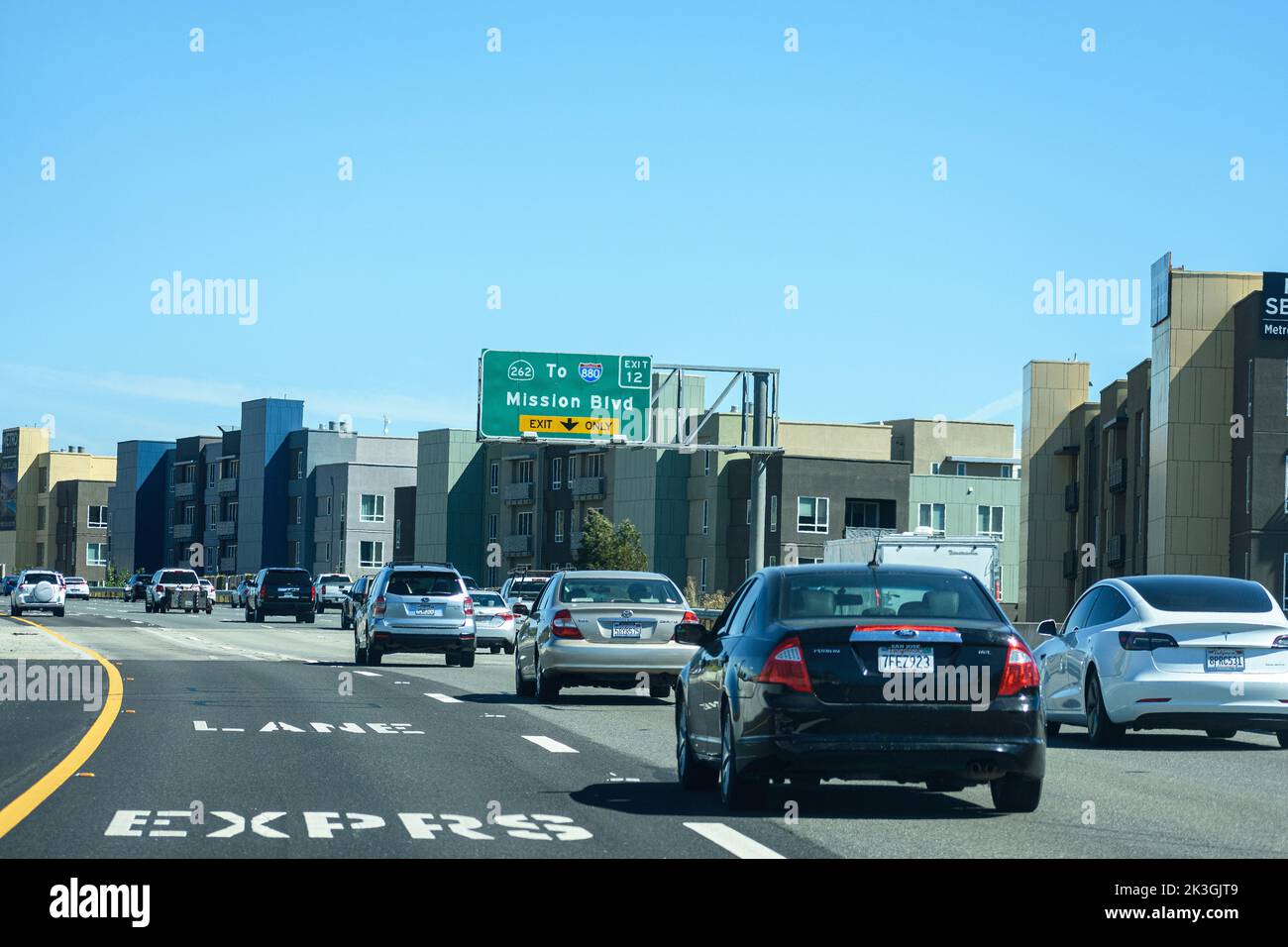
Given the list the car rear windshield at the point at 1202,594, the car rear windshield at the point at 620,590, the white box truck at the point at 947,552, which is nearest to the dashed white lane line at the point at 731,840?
the car rear windshield at the point at 1202,594

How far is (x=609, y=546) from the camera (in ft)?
341

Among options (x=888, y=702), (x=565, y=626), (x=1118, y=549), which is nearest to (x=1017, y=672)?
(x=888, y=702)

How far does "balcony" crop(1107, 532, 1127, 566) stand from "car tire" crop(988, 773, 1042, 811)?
2577 inches

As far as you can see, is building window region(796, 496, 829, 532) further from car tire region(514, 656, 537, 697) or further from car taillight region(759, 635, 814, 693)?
car taillight region(759, 635, 814, 693)

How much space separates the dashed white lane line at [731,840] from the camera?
1002cm

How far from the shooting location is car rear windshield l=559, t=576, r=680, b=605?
77.0ft

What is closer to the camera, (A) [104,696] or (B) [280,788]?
(B) [280,788]

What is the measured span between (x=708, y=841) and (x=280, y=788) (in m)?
3.49

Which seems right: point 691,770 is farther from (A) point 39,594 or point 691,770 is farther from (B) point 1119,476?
(B) point 1119,476

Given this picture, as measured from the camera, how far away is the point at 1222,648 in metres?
17.6

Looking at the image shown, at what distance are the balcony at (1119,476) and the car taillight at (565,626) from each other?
56.5 meters
